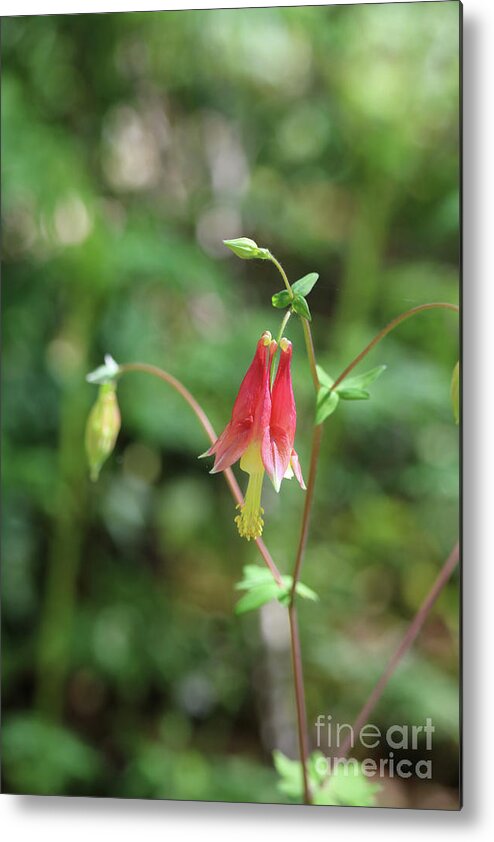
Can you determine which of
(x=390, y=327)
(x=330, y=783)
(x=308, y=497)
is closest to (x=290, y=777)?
(x=330, y=783)

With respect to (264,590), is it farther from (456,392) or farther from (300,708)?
(456,392)

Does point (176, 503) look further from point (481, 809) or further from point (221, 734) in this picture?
point (481, 809)

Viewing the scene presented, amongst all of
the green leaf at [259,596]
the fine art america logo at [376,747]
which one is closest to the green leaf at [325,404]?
the green leaf at [259,596]

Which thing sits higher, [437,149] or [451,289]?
[437,149]

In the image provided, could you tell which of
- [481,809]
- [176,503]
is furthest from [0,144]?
[481,809]

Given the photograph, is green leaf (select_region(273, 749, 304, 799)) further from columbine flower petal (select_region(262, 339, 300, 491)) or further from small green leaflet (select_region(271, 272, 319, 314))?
small green leaflet (select_region(271, 272, 319, 314))

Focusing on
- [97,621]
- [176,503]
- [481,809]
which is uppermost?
[176,503]

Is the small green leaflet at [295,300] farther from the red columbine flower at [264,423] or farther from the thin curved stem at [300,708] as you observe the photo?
the thin curved stem at [300,708]
